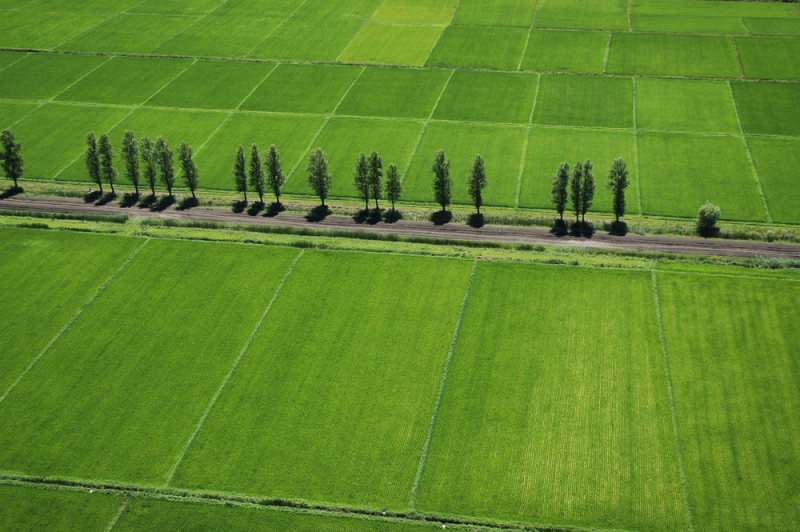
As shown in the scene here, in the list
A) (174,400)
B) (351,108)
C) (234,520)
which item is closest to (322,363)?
(174,400)

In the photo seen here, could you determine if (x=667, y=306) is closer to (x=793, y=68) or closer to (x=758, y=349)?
(x=758, y=349)

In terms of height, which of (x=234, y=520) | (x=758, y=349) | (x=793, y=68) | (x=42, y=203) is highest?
(x=793, y=68)

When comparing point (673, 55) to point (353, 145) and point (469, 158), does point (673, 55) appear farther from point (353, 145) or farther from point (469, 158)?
point (353, 145)

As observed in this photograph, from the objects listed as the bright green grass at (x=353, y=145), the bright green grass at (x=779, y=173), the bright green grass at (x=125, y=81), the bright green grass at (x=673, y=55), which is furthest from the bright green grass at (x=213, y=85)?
the bright green grass at (x=779, y=173)

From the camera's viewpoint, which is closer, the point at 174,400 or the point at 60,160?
the point at 174,400

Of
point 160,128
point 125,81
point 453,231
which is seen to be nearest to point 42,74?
point 125,81

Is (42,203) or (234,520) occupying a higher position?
(42,203)
